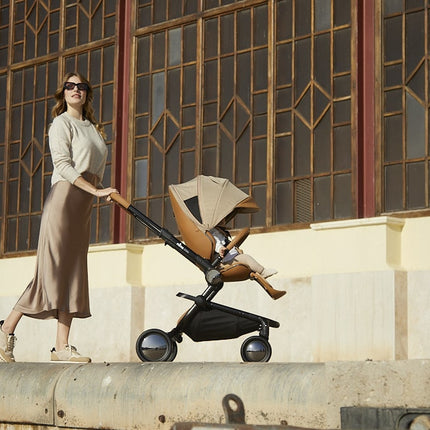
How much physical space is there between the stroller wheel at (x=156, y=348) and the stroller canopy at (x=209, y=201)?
0.71 meters

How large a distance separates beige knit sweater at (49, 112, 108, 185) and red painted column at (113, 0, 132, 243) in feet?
22.3

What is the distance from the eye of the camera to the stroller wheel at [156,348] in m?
6.87

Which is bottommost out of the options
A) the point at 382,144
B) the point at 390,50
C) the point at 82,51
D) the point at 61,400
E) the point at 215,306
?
the point at 61,400

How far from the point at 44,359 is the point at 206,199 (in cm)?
791

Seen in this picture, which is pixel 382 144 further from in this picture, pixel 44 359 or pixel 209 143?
pixel 44 359

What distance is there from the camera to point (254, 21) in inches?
504

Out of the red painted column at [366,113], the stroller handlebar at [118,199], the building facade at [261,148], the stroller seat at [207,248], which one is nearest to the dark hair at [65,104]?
the stroller handlebar at [118,199]

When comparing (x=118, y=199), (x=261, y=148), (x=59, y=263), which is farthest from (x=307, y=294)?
(x=118, y=199)

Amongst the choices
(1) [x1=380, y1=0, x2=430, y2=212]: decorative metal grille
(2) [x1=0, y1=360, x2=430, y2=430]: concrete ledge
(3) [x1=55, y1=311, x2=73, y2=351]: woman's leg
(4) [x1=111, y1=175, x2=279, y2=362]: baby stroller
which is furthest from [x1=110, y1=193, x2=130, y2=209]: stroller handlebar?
(1) [x1=380, y1=0, x2=430, y2=212]: decorative metal grille

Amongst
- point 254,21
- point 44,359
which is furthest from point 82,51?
point 44,359

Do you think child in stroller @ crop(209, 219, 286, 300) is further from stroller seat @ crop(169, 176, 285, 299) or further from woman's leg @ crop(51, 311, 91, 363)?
woman's leg @ crop(51, 311, 91, 363)

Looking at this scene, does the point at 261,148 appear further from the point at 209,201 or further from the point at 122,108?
the point at 209,201

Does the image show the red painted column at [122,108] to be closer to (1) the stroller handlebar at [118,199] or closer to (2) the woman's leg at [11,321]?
(2) the woman's leg at [11,321]

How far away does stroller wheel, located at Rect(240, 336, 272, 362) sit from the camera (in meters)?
6.83
